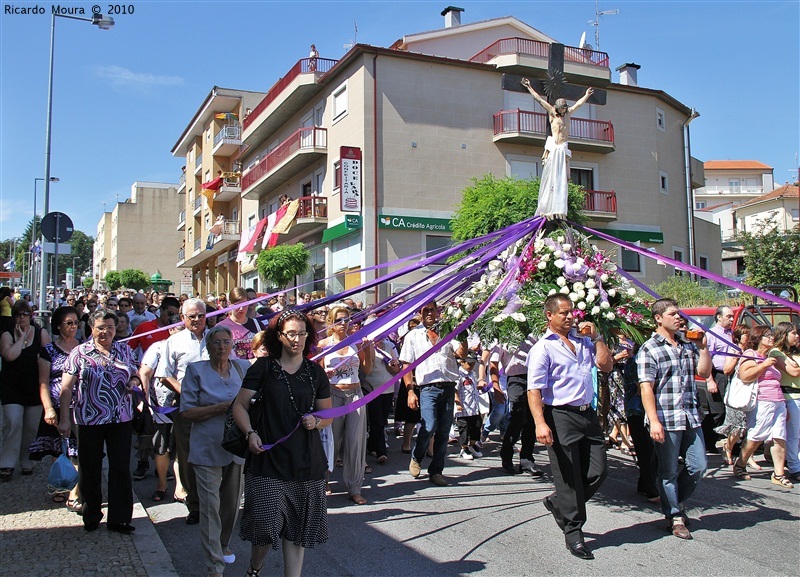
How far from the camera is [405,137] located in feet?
80.9

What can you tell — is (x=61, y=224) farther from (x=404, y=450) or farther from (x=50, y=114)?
(x=404, y=450)

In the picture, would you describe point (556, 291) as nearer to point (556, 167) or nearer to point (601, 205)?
point (556, 167)

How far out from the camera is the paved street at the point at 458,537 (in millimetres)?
4938

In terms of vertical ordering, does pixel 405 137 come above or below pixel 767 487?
above

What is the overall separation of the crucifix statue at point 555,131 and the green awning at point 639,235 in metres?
20.8

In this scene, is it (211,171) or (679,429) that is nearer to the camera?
(679,429)

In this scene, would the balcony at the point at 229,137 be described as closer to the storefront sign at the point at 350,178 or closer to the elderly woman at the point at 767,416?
the storefront sign at the point at 350,178

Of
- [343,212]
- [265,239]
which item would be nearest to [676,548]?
[343,212]

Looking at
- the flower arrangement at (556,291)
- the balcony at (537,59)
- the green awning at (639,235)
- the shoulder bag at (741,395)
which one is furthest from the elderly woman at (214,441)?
the green awning at (639,235)

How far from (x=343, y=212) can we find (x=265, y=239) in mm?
6131

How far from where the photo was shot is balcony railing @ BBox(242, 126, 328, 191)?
26.6 metres

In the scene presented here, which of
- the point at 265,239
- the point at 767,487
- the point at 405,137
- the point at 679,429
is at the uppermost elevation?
the point at 405,137

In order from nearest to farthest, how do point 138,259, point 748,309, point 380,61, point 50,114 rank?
point 748,309 → point 50,114 → point 380,61 → point 138,259

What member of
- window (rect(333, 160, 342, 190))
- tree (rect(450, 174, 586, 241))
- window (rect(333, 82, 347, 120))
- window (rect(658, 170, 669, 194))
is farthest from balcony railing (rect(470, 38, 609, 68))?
tree (rect(450, 174, 586, 241))
